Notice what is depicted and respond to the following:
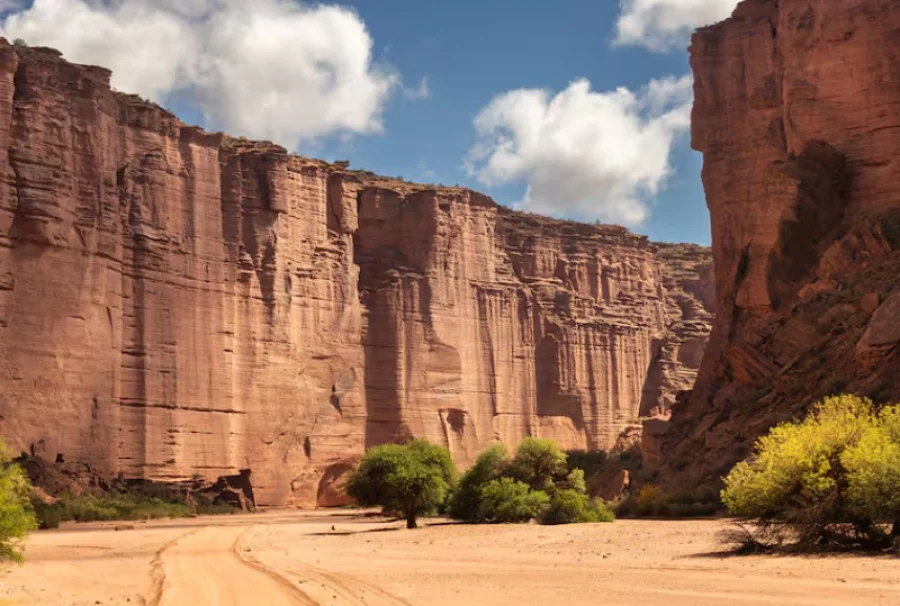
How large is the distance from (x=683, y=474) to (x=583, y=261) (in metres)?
41.9

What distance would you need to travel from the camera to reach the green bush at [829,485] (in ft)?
63.2

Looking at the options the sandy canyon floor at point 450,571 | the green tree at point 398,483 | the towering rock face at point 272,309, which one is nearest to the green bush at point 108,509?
the towering rock face at point 272,309

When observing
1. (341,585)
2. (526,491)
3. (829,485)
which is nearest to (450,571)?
(341,585)

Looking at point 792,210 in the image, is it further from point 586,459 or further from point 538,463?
point 586,459

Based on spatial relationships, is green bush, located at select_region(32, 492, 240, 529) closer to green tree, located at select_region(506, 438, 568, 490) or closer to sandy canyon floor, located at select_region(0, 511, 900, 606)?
sandy canyon floor, located at select_region(0, 511, 900, 606)

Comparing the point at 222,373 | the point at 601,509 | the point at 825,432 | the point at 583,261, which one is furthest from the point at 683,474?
the point at 583,261

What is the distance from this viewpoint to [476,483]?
40812 millimetres

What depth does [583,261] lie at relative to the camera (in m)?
77.6

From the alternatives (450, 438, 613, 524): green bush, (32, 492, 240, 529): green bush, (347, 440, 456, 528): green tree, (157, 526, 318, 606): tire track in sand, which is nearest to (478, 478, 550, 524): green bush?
(450, 438, 613, 524): green bush

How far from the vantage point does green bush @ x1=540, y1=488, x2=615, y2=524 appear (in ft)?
112

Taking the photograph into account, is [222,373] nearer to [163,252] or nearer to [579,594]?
[163,252]

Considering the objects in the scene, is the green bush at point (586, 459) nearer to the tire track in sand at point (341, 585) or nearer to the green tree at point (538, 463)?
the green tree at point (538, 463)

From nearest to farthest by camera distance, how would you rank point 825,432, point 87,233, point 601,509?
point 825,432 → point 601,509 → point 87,233

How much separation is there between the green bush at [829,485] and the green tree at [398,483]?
16.8 meters
